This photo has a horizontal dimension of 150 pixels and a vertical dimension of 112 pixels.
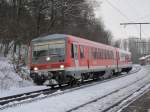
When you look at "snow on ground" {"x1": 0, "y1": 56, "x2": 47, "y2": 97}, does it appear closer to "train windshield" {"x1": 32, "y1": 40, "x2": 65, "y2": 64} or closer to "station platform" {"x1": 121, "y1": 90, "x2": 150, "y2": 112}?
"train windshield" {"x1": 32, "y1": 40, "x2": 65, "y2": 64}

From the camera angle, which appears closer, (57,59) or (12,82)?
(57,59)

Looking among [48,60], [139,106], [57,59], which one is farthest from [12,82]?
[139,106]

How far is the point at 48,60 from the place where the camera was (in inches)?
902

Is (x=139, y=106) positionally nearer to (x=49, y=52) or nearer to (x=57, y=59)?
(x=57, y=59)

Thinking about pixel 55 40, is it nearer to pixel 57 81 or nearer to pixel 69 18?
pixel 57 81

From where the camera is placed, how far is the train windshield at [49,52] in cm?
2291

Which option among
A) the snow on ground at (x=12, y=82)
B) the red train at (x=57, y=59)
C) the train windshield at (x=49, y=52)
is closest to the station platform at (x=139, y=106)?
the red train at (x=57, y=59)

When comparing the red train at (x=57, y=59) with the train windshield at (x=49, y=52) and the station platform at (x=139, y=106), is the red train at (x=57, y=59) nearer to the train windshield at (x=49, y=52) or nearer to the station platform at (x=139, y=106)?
the train windshield at (x=49, y=52)

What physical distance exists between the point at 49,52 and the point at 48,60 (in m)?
0.53

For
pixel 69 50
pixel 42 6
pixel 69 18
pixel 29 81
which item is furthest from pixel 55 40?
pixel 69 18

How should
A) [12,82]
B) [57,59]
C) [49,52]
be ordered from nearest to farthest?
[57,59] < [49,52] < [12,82]

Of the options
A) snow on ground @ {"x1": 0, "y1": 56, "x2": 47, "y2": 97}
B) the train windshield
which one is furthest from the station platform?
snow on ground @ {"x1": 0, "y1": 56, "x2": 47, "y2": 97}

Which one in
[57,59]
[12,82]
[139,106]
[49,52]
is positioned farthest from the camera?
[12,82]

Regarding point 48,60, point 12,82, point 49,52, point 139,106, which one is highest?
point 49,52
